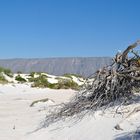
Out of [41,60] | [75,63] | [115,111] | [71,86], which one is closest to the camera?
[115,111]

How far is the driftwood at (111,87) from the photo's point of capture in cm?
683

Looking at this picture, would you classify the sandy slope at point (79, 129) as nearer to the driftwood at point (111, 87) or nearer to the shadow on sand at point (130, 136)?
the shadow on sand at point (130, 136)

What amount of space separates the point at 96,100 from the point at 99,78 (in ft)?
1.54

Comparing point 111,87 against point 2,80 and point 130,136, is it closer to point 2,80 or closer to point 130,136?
point 130,136

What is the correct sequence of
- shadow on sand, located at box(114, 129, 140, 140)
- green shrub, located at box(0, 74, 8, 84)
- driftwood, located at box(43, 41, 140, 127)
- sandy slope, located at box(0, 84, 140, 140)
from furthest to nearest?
green shrub, located at box(0, 74, 8, 84) < driftwood, located at box(43, 41, 140, 127) < sandy slope, located at box(0, 84, 140, 140) < shadow on sand, located at box(114, 129, 140, 140)

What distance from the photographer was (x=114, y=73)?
694cm

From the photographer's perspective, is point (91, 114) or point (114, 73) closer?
point (91, 114)

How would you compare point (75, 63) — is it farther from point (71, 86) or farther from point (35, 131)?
point (35, 131)

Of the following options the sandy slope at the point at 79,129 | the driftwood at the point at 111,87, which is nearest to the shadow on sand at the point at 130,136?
the sandy slope at the point at 79,129

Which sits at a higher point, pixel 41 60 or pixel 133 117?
pixel 41 60

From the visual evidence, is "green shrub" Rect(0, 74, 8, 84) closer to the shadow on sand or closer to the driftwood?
the driftwood

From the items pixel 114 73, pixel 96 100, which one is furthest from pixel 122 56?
pixel 96 100

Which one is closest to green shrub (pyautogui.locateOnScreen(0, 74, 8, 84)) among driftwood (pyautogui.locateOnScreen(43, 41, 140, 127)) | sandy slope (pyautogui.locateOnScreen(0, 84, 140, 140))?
sandy slope (pyautogui.locateOnScreen(0, 84, 140, 140))

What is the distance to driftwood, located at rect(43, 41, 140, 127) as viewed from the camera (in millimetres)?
6832
